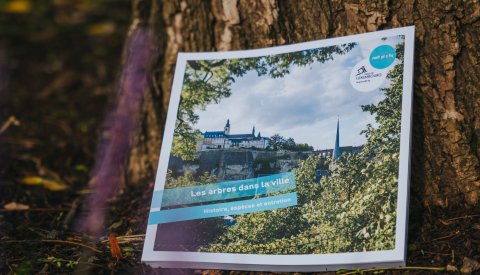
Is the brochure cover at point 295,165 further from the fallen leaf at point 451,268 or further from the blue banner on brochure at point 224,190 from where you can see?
the fallen leaf at point 451,268

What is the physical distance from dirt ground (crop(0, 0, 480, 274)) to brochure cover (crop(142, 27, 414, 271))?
91mm

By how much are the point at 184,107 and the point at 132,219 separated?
36 cm

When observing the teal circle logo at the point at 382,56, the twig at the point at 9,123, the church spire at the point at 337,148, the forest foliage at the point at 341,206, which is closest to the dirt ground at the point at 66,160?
the twig at the point at 9,123

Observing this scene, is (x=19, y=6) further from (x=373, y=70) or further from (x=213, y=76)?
(x=373, y=70)

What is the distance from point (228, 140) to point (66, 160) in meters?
0.85

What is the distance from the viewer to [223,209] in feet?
5.18

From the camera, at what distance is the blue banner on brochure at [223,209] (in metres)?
1.54

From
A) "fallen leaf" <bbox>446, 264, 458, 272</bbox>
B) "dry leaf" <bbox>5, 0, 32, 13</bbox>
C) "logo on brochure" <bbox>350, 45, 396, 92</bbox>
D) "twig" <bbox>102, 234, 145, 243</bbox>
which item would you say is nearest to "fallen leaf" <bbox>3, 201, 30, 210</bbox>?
"twig" <bbox>102, 234, 145, 243</bbox>

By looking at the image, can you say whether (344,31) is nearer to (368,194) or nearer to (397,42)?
(397,42)

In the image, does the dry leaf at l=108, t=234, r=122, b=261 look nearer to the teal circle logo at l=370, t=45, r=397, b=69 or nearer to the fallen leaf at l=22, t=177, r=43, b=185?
the fallen leaf at l=22, t=177, r=43, b=185

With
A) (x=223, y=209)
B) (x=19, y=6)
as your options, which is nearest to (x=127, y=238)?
(x=223, y=209)

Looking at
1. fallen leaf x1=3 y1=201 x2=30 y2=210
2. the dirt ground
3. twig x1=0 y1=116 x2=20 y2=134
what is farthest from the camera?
twig x1=0 y1=116 x2=20 y2=134

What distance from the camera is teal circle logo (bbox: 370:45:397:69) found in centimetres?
157

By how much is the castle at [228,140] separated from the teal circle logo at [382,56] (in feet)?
1.11
